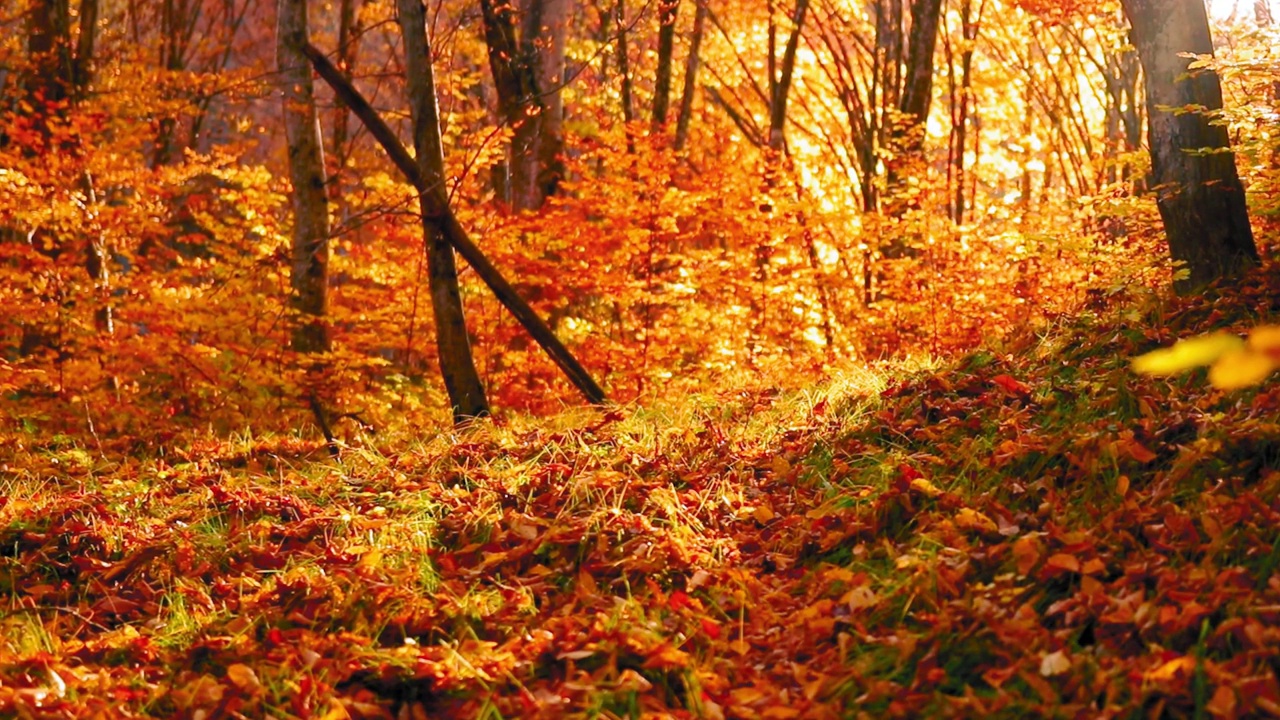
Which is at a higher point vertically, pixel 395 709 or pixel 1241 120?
pixel 1241 120

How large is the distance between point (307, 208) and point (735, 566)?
8.20m

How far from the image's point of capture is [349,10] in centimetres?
1733

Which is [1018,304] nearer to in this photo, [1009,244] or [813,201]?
[1009,244]

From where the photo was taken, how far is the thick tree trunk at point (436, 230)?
7523mm

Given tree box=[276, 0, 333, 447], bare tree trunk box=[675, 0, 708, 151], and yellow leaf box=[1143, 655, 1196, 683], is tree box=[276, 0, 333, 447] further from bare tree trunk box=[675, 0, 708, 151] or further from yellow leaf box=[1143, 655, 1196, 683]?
yellow leaf box=[1143, 655, 1196, 683]

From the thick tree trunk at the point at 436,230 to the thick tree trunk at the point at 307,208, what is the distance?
373 cm

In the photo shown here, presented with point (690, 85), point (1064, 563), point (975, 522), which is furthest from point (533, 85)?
point (1064, 563)

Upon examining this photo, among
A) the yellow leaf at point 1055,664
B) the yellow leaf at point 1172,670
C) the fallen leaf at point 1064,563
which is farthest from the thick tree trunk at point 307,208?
the yellow leaf at point 1172,670

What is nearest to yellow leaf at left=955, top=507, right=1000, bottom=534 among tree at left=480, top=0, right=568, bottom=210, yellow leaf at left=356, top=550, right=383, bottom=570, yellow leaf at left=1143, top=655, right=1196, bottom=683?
yellow leaf at left=1143, top=655, right=1196, bottom=683

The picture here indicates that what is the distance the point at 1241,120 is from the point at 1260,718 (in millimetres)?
4214

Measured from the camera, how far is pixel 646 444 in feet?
20.0

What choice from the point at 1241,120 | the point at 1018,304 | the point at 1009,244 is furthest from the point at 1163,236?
the point at 1009,244

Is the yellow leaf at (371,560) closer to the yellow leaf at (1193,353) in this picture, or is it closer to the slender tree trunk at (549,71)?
the yellow leaf at (1193,353)

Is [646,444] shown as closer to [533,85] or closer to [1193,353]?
[1193,353]
